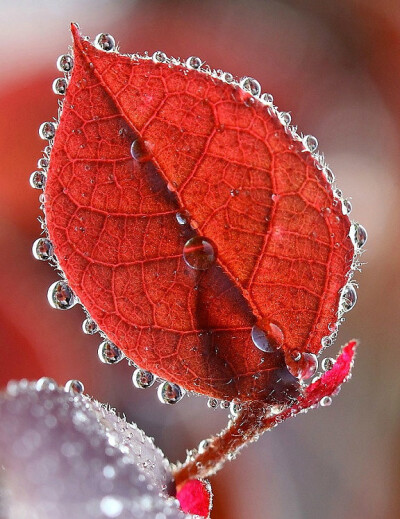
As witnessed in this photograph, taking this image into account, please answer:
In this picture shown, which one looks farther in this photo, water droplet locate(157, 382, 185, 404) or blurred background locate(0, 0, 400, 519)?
blurred background locate(0, 0, 400, 519)

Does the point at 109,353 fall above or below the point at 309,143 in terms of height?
below

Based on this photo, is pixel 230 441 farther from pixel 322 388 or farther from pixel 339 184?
pixel 339 184

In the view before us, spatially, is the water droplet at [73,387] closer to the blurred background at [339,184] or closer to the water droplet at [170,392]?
the water droplet at [170,392]

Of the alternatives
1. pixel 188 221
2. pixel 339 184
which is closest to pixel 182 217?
pixel 188 221

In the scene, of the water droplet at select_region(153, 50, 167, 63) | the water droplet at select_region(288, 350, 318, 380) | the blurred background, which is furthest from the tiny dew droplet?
the blurred background

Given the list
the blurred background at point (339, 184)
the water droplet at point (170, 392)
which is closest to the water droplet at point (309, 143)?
the water droplet at point (170, 392)

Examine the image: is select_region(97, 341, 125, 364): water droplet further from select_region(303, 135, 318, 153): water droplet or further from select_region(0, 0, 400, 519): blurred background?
select_region(0, 0, 400, 519): blurred background

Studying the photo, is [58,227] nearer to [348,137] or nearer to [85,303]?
[85,303]
